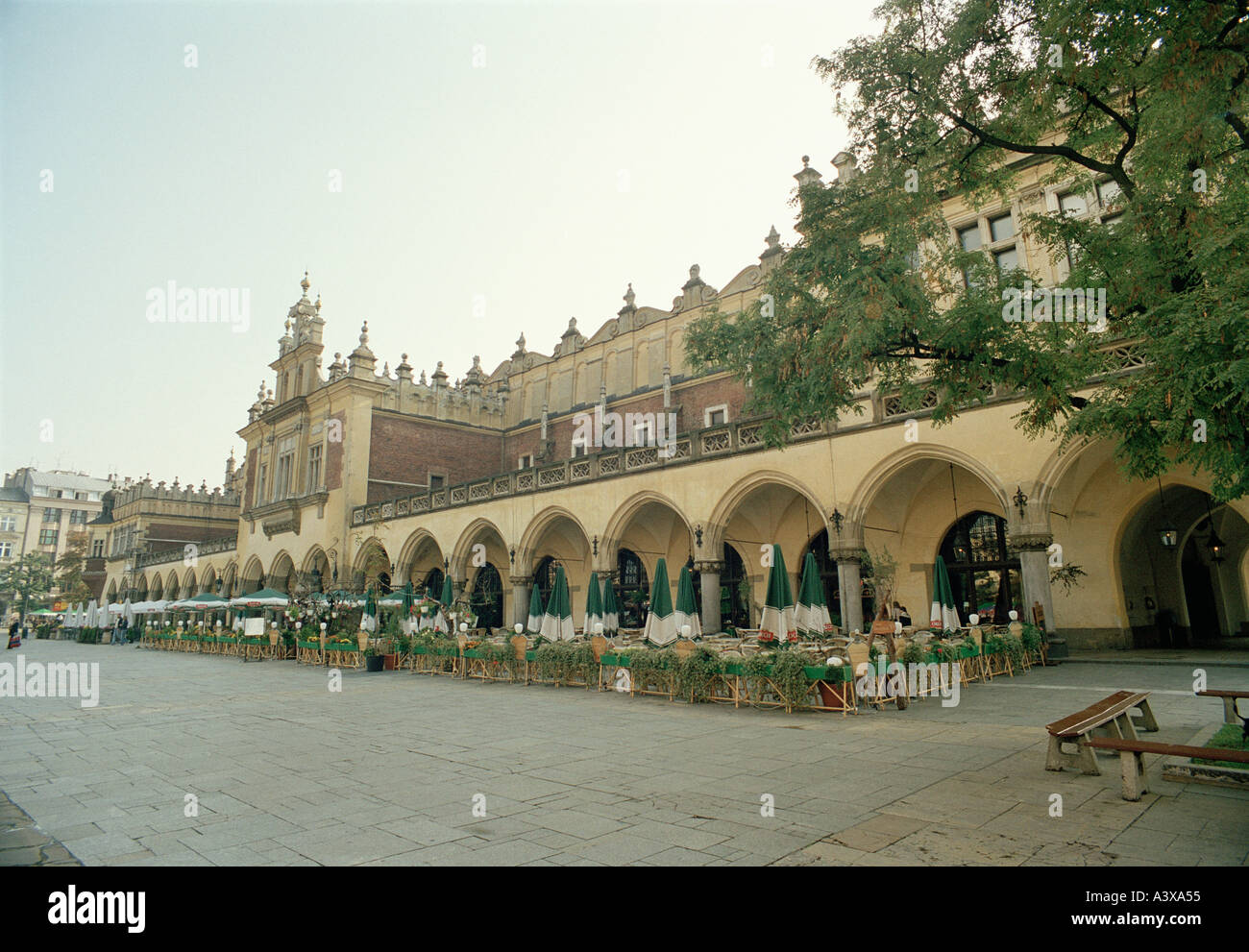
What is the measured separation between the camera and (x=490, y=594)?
31.9 meters

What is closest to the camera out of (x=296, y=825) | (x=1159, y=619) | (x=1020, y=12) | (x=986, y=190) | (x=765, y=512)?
(x=296, y=825)

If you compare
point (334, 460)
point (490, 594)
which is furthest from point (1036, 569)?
point (334, 460)

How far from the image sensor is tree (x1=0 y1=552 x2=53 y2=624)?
69000 mm

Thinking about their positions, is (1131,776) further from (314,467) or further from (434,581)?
(314,467)

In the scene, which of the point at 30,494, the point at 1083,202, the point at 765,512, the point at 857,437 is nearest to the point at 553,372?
the point at 765,512

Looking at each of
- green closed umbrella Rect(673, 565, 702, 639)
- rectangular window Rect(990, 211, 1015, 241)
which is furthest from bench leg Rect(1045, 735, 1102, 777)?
rectangular window Rect(990, 211, 1015, 241)

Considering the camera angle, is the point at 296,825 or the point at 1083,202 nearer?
the point at 296,825

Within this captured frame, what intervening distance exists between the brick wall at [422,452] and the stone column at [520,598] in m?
10.2

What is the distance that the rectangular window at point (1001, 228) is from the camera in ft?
61.4

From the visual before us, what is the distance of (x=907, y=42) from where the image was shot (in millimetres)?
8125

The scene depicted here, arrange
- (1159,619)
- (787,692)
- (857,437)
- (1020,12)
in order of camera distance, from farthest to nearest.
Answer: (1159,619) < (857,437) < (787,692) < (1020,12)

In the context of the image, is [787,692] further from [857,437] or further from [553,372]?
[553,372]

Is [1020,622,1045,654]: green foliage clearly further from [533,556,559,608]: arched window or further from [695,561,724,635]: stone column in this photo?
[533,556,559,608]: arched window
